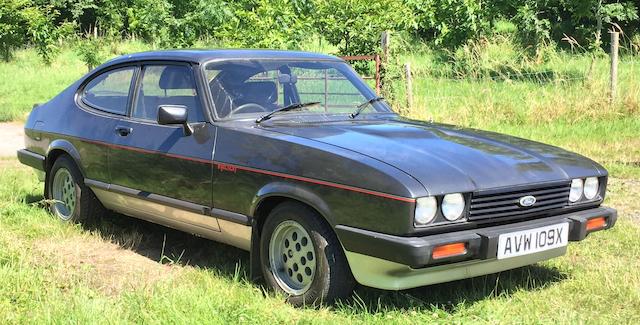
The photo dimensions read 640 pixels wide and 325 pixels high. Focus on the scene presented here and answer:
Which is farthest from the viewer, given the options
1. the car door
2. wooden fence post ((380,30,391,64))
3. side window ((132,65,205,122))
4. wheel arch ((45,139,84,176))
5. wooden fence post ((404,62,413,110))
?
wooden fence post ((380,30,391,64))

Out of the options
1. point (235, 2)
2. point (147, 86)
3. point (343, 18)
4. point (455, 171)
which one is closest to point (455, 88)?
point (343, 18)

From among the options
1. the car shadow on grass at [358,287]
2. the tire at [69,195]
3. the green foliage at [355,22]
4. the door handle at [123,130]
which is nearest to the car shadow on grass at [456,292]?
the car shadow on grass at [358,287]

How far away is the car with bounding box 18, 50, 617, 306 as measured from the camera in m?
3.23

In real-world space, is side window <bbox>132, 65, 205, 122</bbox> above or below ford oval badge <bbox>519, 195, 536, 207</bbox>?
above

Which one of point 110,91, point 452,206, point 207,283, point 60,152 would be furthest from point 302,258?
point 60,152

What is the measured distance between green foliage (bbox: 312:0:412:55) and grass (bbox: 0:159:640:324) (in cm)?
756

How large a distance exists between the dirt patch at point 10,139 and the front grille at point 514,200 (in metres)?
7.89

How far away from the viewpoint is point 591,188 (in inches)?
153

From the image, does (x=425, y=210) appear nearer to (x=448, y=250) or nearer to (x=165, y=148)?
(x=448, y=250)

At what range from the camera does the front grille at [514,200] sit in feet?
10.8

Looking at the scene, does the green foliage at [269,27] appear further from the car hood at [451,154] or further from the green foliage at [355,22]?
the car hood at [451,154]

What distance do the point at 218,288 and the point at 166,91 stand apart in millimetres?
1541

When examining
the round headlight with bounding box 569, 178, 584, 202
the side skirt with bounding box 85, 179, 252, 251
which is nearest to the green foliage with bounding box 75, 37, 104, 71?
the side skirt with bounding box 85, 179, 252, 251

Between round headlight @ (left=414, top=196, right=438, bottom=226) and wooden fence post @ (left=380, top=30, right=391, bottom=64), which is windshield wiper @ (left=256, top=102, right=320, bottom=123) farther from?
wooden fence post @ (left=380, top=30, right=391, bottom=64)
